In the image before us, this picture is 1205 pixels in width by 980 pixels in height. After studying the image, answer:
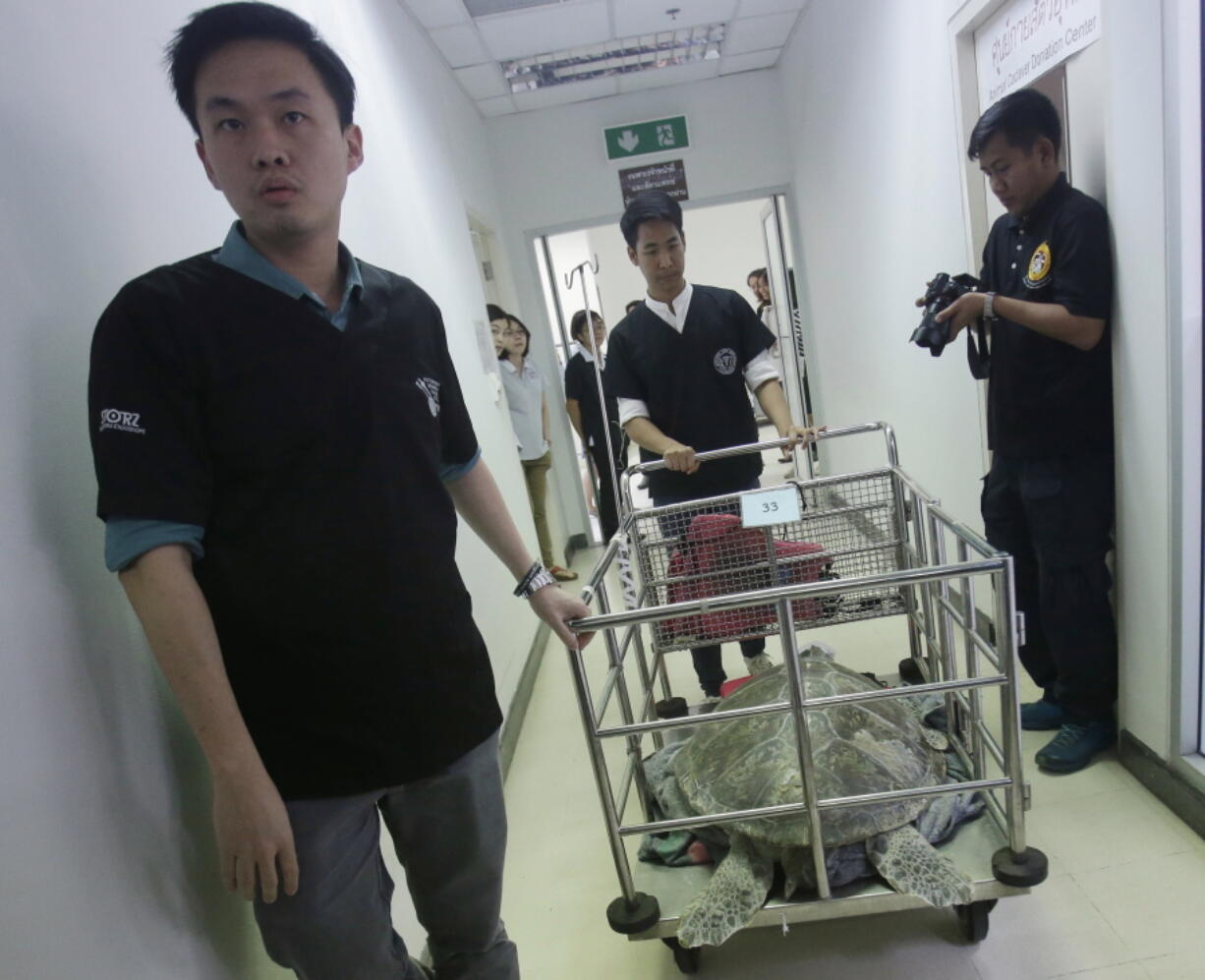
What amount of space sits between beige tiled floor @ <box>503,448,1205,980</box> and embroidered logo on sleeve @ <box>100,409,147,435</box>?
4.61ft

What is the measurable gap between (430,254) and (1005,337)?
6.54ft

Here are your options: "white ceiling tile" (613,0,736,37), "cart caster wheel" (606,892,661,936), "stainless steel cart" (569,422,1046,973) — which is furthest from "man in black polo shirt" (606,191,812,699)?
"white ceiling tile" (613,0,736,37)

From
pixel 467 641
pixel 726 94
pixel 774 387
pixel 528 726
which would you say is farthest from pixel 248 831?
pixel 726 94

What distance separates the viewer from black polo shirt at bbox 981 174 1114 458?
65.3 inches

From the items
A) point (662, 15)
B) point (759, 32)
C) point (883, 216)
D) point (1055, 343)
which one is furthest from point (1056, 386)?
point (759, 32)

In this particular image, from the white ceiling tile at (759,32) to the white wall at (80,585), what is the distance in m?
3.37

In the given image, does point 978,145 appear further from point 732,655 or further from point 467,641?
point 732,655

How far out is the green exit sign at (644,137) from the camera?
448 cm

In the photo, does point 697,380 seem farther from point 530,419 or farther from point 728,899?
point 530,419

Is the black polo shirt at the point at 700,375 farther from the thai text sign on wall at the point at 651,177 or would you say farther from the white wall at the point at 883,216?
the thai text sign on wall at the point at 651,177

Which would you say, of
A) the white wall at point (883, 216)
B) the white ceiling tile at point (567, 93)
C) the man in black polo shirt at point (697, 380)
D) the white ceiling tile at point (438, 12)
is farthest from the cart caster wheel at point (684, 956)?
the white ceiling tile at point (567, 93)

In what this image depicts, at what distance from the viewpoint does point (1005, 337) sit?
1.89 meters

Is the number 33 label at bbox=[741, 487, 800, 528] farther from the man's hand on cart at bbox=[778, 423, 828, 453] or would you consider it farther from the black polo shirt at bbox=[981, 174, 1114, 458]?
the black polo shirt at bbox=[981, 174, 1114, 458]

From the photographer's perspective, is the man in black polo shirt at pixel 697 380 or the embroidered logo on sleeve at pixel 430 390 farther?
the man in black polo shirt at pixel 697 380
